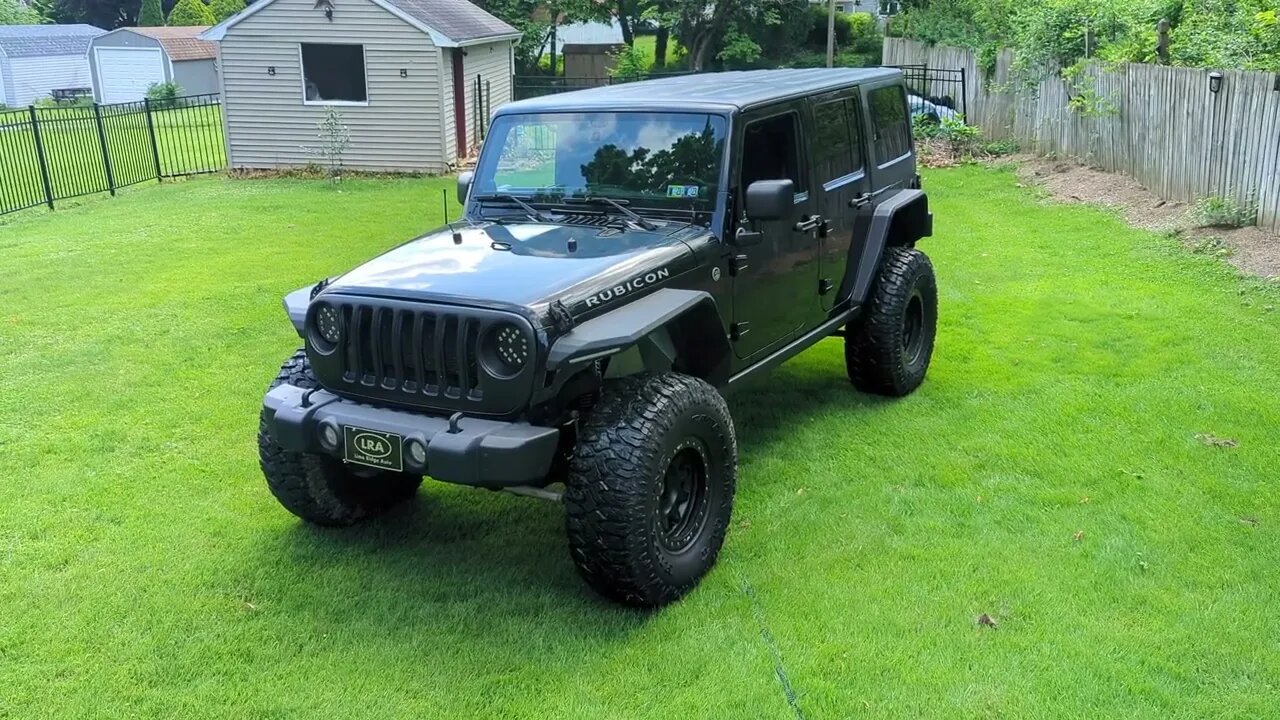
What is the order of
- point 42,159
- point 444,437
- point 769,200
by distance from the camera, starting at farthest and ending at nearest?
point 42,159 < point 769,200 < point 444,437

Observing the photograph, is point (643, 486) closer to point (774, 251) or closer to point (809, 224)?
point (774, 251)

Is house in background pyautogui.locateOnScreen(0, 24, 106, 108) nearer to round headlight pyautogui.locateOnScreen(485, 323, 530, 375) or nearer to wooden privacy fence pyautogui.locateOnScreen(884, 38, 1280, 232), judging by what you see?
wooden privacy fence pyautogui.locateOnScreen(884, 38, 1280, 232)

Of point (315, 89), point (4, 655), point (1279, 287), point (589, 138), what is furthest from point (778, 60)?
point (4, 655)

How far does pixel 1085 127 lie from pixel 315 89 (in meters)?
12.6

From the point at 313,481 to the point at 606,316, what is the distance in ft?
5.05

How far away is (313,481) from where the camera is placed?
4578 millimetres

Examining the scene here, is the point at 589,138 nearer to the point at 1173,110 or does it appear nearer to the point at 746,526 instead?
the point at 746,526

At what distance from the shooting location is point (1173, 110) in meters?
11.5

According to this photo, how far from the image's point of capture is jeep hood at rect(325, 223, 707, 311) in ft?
13.0

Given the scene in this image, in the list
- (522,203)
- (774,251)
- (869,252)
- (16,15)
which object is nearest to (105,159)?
(522,203)

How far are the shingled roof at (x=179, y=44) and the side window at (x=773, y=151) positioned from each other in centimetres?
4002

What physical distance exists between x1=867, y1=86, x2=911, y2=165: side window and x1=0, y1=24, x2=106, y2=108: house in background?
146 feet

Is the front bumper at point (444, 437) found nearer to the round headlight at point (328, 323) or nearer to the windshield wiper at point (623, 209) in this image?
the round headlight at point (328, 323)

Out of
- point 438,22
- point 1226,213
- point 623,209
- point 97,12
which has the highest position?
point 97,12
